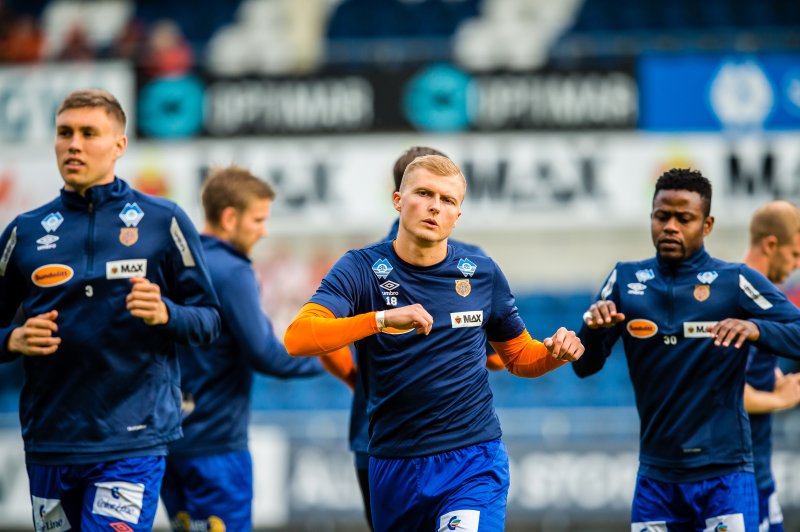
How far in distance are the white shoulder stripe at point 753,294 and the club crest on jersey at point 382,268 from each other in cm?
177

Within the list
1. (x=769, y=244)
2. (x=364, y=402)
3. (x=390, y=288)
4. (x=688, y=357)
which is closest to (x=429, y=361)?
(x=390, y=288)

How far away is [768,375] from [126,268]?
3545mm

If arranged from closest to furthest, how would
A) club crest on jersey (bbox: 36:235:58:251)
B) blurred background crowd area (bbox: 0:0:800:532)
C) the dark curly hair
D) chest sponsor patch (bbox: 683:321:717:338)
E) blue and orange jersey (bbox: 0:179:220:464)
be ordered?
blue and orange jersey (bbox: 0:179:220:464) < club crest on jersey (bbox: 36:235:58:251) < chest sponsor patch (bbox: 683:321:717:338) < the dark curly hair < blurred background crowd area (bbox: 0:0:800:532)

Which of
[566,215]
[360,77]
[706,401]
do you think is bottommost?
[706,401]

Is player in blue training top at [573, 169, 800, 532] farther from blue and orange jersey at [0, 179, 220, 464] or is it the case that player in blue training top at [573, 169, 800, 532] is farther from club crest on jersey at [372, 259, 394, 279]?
blue and orange jersey at [0, 179, 220, 464]

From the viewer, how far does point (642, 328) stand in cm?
544

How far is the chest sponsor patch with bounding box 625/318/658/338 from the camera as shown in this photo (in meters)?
5.42

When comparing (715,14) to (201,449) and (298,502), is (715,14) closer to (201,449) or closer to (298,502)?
(298,502)

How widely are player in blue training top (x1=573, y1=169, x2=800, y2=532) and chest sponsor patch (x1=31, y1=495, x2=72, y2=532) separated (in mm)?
2491

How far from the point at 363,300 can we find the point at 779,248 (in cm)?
281

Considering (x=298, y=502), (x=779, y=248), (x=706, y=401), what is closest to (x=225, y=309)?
(x=706, y=401)

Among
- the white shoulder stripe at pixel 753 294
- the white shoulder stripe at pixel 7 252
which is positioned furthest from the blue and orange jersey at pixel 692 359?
the white shoulder stripe at pixel 7 252

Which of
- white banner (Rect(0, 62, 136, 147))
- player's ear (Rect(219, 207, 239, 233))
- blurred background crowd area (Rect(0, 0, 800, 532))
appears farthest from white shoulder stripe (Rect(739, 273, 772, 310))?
white banner (Rect(0, 62, 136, 147))

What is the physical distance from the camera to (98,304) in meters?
4.92
